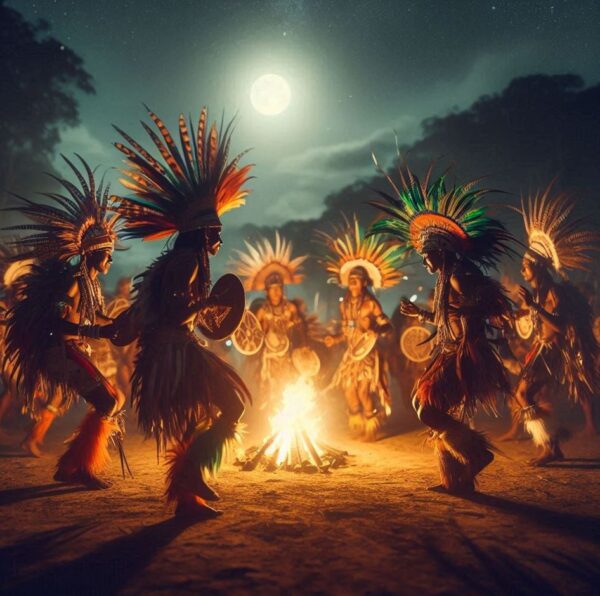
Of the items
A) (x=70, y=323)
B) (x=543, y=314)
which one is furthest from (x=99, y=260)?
(x=543, y=314)

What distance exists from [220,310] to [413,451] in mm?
4006

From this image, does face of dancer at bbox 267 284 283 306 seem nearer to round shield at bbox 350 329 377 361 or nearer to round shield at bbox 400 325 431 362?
round shield at bbox 350 329 377 361

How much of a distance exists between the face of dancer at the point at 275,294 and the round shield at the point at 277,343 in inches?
21.7

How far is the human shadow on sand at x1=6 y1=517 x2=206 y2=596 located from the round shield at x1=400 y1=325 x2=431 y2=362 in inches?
246

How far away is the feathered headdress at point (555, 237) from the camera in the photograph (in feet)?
19.6

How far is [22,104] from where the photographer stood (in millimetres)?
21125

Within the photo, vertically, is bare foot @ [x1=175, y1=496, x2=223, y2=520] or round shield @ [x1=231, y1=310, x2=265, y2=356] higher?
round shield @ [x1=231, y1=310, x2=265, y2=356]

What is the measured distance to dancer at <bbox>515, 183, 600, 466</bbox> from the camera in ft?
17.9

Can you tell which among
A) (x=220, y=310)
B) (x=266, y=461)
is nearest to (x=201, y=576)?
(x=220, y=310)

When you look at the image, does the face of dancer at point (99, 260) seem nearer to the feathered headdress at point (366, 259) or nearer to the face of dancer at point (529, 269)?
the feathered headdress at point (366, 259)

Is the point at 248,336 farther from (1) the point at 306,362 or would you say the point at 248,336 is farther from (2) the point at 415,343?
(2) the point at 415,343

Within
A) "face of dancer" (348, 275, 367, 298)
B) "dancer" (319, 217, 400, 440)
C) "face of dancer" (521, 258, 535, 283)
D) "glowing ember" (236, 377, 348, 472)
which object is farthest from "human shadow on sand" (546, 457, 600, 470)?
"face of dancer" (348, 275, 367, 298)

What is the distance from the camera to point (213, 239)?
3.96 m

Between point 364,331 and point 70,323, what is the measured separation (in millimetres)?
4767
